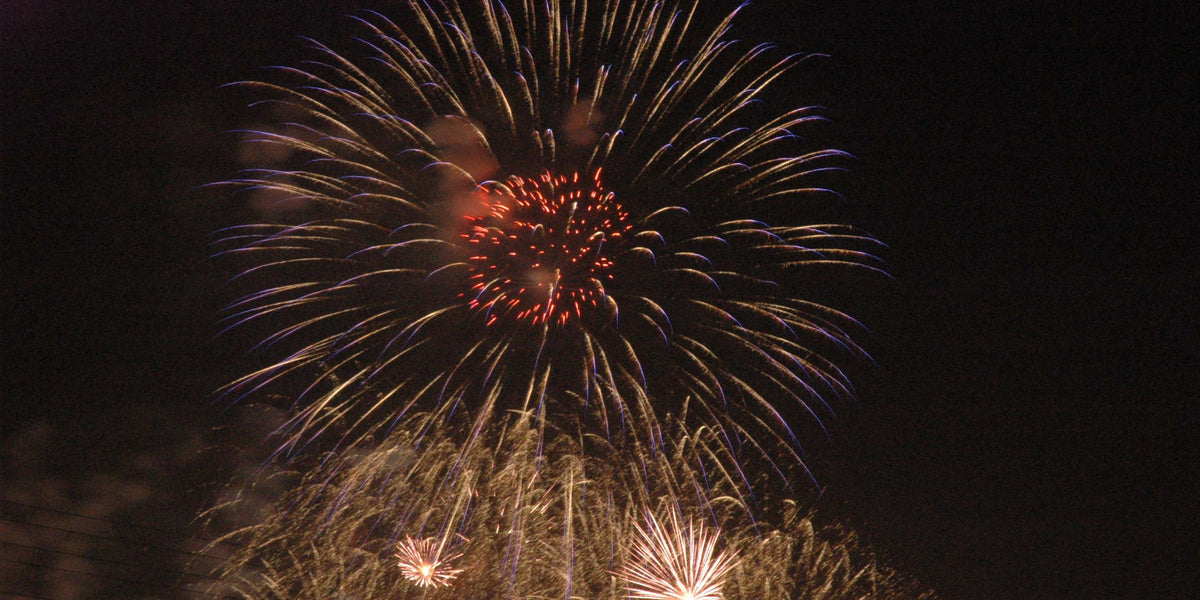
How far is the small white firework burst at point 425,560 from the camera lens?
11898mm

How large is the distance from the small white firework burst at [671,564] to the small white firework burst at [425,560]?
2.95m

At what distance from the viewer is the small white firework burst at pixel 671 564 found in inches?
437

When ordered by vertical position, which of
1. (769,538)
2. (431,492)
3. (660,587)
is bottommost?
(660,587)

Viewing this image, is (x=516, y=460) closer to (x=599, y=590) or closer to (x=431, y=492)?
(x=431, y=492)

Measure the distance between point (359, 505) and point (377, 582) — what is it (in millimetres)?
1696

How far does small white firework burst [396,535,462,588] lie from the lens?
1190 centimetres

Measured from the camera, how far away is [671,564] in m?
11.3

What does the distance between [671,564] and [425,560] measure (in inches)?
160

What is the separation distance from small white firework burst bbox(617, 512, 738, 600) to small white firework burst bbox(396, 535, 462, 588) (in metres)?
2.95

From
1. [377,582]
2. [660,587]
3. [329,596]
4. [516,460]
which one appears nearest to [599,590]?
[660,587]

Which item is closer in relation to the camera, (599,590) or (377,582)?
(599,590)

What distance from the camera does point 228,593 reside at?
13.6 meters

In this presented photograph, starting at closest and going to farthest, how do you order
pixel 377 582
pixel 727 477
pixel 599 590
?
1. pixel 727 477
2. pixel 599 590
3. pixel 377 582

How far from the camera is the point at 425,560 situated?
11898mm
